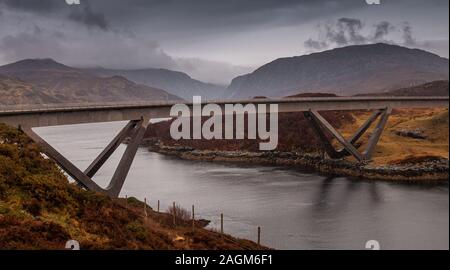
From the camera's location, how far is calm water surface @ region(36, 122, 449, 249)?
34469 mm

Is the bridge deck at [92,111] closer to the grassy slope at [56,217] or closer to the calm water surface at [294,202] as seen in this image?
the grassy slope at [56,217]

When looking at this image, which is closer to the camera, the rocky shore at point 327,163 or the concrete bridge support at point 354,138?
the rocky shore at point 327,163

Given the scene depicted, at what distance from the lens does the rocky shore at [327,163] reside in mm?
54525

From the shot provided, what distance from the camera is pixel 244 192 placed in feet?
190

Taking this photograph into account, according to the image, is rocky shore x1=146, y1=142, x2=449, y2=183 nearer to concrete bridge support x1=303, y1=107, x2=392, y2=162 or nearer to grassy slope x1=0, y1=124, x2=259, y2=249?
Answer: concrete bridge support x1=303, y1=107, x2=392, y2=162

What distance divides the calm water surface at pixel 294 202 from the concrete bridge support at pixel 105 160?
7.17m

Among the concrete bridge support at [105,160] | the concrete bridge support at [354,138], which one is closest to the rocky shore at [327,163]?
the concrete bridge support at [354,138]

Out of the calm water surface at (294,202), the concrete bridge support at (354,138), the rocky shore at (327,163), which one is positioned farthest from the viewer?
the concrete bridge support at (354,138)

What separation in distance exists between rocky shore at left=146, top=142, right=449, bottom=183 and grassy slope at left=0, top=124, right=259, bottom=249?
22902 millimetres

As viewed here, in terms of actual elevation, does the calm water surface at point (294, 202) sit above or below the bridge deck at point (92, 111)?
below

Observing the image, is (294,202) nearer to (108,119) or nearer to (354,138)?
(108,119)

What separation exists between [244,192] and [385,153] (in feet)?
88.1

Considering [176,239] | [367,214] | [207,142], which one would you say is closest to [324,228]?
[367,214]
